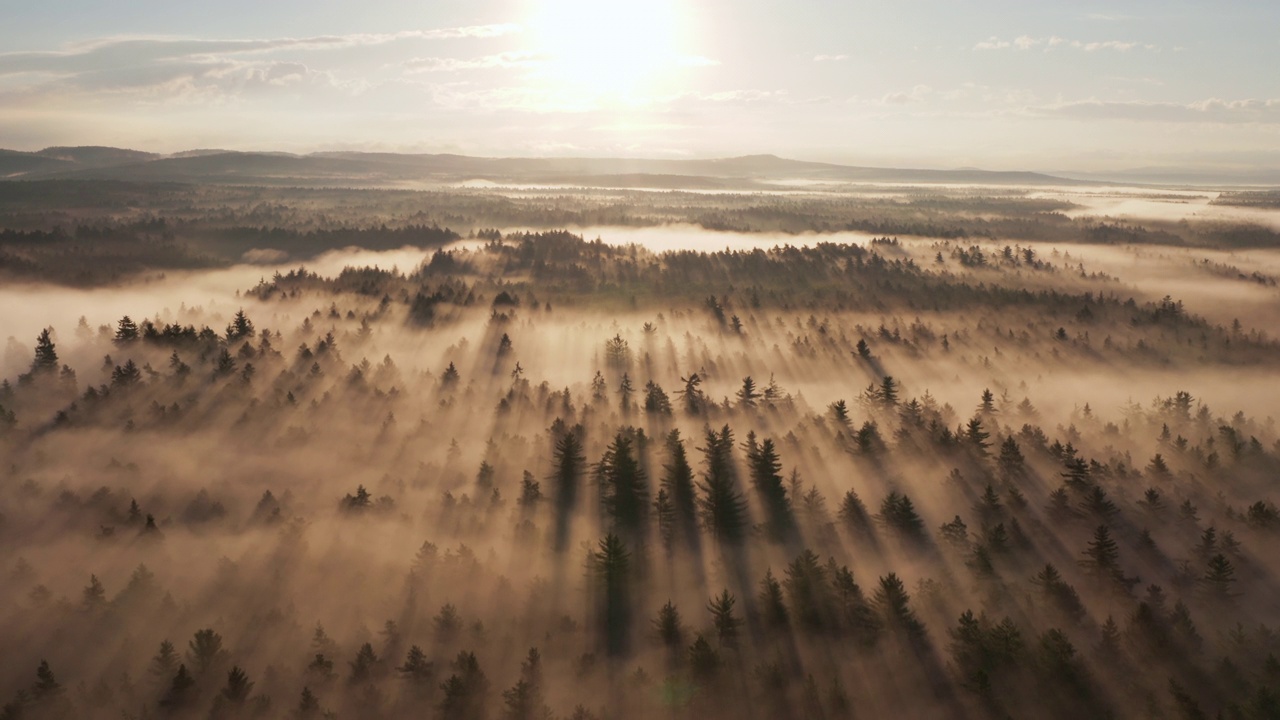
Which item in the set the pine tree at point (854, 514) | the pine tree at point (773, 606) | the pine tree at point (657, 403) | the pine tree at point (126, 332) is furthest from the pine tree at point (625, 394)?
the pine tree at point (126, 332)

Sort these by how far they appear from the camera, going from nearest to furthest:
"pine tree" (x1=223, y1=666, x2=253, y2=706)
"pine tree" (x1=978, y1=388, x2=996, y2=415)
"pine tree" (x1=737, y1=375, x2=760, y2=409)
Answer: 1. "pine tree" (x1=223, y1=666, x2=253, y2=706)
2. "pine tree" (x1=978, y1=388, x2=996, y2=415)
3. "pine tree" (x1=737, y1=375, x2=760, y2=409)

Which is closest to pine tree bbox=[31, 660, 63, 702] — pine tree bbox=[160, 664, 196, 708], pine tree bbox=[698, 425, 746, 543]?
pine tree bbox=[160, 664, 196, 708]

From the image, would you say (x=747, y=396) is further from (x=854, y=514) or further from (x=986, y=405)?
(x=854, y=514)

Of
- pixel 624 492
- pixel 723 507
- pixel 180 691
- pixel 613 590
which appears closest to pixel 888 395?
pixel 723 507

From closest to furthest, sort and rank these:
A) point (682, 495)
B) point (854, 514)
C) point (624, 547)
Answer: point (624, 547)
point (854, 514)
point (682, 495)

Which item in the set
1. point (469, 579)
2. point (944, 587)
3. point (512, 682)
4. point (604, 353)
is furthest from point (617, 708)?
point (604, 353)

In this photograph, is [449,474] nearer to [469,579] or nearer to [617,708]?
[469,579]

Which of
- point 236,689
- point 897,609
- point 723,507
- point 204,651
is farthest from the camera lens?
point 723,507

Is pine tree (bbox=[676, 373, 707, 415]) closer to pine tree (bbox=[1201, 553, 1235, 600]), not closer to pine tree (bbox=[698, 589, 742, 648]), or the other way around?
pine tree (bbox=[698, 589, 742, 648])

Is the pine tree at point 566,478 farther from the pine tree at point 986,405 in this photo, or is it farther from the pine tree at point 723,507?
the pine tree at point 986,405

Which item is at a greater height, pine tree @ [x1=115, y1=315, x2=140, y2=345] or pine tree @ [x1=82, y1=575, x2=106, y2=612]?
pine tree @ [x1=115, y1=315, x2=140, y2=345]

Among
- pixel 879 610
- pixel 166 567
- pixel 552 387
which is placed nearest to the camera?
pixel 879 610
